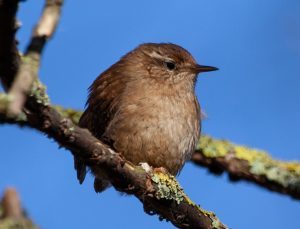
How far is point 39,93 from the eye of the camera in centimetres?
279

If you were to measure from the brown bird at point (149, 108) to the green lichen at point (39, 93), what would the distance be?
173 cm

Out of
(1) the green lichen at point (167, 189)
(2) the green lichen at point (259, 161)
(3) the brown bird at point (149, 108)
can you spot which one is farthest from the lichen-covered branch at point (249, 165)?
(1) the green lichen at point (167, 189)

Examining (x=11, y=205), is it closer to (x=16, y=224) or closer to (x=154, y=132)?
(x=16, y=224)

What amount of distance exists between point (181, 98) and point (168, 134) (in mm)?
560

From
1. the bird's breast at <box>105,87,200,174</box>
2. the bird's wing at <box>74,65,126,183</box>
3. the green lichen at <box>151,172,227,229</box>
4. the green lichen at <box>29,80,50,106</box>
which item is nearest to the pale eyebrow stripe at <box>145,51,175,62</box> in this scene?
the bird's wing at <box>74,65,126,183</box>

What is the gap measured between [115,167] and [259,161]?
1814 mm

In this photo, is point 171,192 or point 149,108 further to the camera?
point 149,108

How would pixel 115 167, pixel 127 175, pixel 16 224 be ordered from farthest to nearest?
pixel 127 175, pixel 115 167, pixel 16 224

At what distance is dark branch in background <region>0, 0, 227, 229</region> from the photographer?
2823mm

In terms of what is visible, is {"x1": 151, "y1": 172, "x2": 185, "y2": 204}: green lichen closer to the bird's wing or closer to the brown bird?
the brown bird

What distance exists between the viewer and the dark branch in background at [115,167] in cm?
282

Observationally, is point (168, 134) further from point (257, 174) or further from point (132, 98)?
point (257, 174)

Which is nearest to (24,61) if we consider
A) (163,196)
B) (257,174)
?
(163,196)

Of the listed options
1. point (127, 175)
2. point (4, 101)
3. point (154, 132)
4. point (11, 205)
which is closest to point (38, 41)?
point (4, 101)
